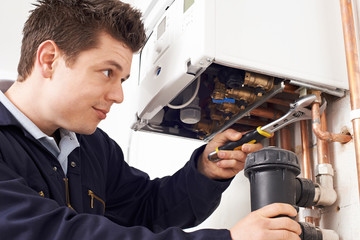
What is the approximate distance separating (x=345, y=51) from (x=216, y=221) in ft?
2.06

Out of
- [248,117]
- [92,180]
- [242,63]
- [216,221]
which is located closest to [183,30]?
[242,63]

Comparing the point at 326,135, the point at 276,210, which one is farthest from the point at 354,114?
the point at 276,210

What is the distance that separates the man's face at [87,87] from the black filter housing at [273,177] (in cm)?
37

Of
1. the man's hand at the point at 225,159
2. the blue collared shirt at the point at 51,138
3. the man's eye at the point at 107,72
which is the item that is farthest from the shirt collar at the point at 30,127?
the man's hand at the point at 225,159

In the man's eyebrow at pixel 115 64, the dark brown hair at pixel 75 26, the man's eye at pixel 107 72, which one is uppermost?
the dark brown hair at pixel 75 26

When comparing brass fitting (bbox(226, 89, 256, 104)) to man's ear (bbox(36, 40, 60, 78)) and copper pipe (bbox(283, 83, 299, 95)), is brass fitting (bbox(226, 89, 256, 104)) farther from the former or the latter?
man's ear (bbox(36, 40, 60, 78))

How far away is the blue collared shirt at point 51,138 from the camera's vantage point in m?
0.93

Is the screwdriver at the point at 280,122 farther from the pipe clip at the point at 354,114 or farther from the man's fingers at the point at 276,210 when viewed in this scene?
the man's fingers at the point at 276,210

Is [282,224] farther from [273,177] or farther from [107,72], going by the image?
[107,72]

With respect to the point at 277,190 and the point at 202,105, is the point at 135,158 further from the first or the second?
the point at 277,190

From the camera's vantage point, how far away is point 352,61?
86 centimetres

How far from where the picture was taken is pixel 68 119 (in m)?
0.95

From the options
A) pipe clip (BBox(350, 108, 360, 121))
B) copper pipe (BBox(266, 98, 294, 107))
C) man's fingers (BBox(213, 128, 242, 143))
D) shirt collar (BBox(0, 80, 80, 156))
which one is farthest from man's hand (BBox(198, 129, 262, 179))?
shirt collar (BBox(0, 80, 80, 156))

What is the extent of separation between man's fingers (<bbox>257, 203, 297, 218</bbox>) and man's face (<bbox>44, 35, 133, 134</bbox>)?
0.43 m
